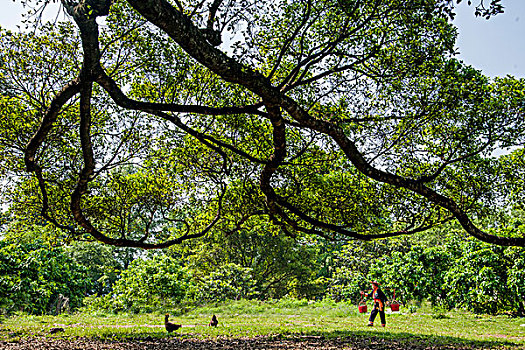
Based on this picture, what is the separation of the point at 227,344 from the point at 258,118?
5.72 meters

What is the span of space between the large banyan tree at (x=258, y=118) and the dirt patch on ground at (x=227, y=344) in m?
3.08

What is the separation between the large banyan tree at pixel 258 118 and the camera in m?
6.91

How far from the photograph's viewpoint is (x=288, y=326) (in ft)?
38.8

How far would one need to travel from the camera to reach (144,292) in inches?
700

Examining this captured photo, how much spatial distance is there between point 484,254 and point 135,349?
1507cm

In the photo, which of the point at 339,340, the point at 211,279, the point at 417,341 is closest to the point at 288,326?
the point at 339,340

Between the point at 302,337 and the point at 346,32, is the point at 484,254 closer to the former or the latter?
the point at 302,337

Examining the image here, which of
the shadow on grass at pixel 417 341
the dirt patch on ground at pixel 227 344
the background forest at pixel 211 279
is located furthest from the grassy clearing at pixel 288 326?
the background forest at pixel 211 279

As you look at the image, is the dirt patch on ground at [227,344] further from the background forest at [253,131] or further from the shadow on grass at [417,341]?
the background forest at [253,131]

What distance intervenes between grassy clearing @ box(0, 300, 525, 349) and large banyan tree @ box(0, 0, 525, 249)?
2608mm

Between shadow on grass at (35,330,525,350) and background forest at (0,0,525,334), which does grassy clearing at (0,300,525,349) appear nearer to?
shadow on grass at (35,330,525,350)

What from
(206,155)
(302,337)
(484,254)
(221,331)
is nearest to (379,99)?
(206,155)

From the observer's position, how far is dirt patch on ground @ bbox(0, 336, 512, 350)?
291 inches

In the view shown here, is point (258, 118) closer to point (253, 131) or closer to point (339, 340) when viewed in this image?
point (253, 131)
